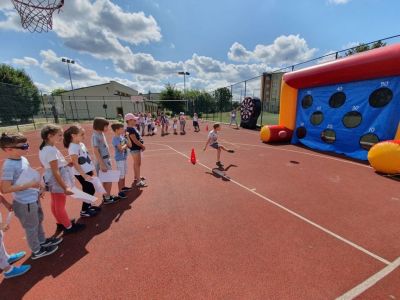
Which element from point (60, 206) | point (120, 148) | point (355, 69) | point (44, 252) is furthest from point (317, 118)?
point (44, 252)

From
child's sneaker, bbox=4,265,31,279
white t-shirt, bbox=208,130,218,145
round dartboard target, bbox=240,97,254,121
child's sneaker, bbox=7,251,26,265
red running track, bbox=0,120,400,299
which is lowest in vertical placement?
red running track, bbox=0,120,400,299

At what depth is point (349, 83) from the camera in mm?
8258

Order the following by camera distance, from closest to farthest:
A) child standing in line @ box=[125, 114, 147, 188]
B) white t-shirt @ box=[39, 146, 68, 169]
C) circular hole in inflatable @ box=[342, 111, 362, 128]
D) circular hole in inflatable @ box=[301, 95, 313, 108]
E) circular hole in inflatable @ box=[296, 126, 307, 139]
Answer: white t-shirt @ box=[39, 146, 68, 169], child standing in line @ box=[125, 114, 147, 188], circular hole in inflatable @ box=[342, 111, 362, 128], circular hole in inflatable @ box=[301, 95, 313, 108], circular hole in inflatable @ box=[296, 126, 307, 139]

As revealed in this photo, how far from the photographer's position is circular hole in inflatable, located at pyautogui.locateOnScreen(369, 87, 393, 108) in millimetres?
7203

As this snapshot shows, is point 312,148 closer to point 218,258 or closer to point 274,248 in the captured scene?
point 274,248

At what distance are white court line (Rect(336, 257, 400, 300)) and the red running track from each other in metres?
0.01

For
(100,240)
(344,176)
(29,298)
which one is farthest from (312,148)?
(29,298)

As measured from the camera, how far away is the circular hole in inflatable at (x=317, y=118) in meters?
9.58

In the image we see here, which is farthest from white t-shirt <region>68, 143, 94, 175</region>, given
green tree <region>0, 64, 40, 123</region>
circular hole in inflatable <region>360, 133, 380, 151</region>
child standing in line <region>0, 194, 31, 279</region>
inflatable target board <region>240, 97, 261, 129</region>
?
green tree <region>0, 64, 40, 123</region>

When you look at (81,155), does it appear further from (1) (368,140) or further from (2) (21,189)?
(1) (368,140)

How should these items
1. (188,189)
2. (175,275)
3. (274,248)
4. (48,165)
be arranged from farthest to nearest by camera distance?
(188,189) → (274,248) → (48,165) → (175,275)

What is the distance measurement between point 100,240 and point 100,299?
1.13 meters

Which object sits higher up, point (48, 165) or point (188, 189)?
point (48, 165)

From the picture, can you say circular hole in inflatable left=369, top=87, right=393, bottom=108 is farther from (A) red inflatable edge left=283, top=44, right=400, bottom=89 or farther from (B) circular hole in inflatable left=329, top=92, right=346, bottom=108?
(B) circular hole in inflatable left=329, top=92, right=346, bottom=108
